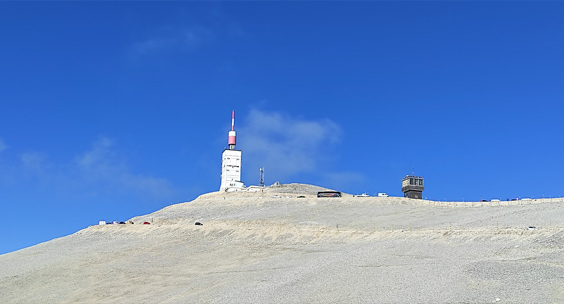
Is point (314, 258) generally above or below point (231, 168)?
below

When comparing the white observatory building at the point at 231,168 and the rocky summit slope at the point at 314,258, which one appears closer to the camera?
the rocky summit slope at the point at 314,258

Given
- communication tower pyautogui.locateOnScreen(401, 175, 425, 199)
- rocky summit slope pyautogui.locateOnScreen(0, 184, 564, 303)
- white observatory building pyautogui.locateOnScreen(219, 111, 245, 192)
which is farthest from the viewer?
white observatory building pyautogui.locateOnScreen(219, 111, 245, 192)

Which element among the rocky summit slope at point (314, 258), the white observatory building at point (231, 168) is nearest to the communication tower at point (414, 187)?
the rocky summit slope at point (314, 258)

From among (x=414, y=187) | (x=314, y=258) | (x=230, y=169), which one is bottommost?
(x=314, y=258)

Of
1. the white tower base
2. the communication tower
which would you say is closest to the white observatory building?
the white tower base

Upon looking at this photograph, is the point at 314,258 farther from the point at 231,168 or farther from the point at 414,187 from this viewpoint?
the point at 231,168

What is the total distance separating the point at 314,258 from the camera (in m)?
43.0

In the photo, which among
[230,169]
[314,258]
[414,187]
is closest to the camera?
[314,258]

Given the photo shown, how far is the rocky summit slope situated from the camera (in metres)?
31.8

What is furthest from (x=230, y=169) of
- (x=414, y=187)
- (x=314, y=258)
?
(x=314, y=258)

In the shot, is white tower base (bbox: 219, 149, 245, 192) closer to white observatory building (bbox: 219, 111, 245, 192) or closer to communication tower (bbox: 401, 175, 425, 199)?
white observatory building (bbox: 219, 111, 245, 192)

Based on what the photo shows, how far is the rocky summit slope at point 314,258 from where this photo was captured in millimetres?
31750

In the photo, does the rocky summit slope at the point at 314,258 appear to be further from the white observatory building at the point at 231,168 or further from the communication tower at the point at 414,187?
the white observatory building at the point at 231,168

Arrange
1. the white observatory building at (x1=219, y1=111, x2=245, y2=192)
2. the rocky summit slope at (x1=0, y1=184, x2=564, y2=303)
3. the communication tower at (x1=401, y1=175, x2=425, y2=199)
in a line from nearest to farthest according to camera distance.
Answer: the rocky summit slope at (x1=0, y1=184, x2=564, y2=303) < the communication tower at (x1=401, y1=175, x2=425, y2=199) < the white observatory building at (x1=219, y1=111, x2=245, y2=192)
